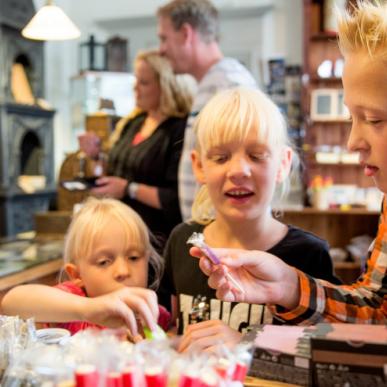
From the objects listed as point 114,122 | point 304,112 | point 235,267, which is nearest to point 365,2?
point 235,267

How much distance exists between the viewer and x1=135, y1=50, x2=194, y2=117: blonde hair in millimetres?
1978

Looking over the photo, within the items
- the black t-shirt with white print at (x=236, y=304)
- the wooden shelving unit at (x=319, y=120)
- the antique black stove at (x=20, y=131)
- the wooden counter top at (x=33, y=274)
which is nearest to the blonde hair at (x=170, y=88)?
the wooden counter top at (x=33, y=274)

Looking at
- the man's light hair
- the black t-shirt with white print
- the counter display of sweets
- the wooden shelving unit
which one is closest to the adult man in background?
the man's light hair

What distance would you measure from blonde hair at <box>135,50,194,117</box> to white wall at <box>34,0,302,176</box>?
338 centimetres

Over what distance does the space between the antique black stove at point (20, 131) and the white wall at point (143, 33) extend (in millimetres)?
604

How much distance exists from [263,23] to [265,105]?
4.67 meters

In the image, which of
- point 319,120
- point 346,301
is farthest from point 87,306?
point 319,120

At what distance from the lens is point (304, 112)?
15.3 ft

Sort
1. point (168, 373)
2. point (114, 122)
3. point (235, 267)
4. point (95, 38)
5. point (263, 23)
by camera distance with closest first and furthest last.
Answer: point (168, 373) → point (235, 267) → point (114, 122) → point (263, 23) → point (95, 38)

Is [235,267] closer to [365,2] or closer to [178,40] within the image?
[365,2]

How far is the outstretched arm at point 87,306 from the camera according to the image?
80 centimetres

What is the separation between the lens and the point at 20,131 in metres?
4.89

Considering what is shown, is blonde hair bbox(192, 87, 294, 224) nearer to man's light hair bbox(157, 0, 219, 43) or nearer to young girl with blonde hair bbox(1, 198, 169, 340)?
young girl with blonde hair bbox(1, 198, 169, 340)

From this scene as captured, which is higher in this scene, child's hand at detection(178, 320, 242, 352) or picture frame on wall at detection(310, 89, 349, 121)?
picture frame on wall at detection(310, 89, 349, 121)
